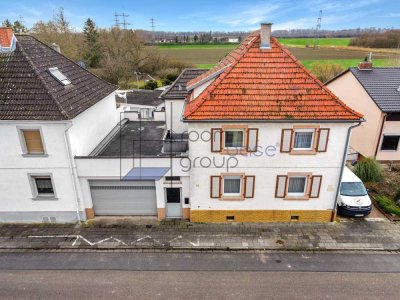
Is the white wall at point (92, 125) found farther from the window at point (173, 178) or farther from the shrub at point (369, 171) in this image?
the shrub at point (369, 171)

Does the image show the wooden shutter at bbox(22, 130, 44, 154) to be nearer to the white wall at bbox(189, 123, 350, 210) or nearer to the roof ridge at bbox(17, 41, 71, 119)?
the roof ridge at bbox(17, 41, 71, 119)

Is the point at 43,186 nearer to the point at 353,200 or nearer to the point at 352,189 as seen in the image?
the point at 353,200

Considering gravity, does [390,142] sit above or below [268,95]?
below

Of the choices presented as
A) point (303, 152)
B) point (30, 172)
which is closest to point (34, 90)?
point (30, 172)

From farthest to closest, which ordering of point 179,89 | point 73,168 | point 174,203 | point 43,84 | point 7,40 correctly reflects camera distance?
1. point 179,89
2. point 174,203
3. point 7,40
4. point 73,168
5. point 43,84

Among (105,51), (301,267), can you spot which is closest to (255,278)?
(301,267)
